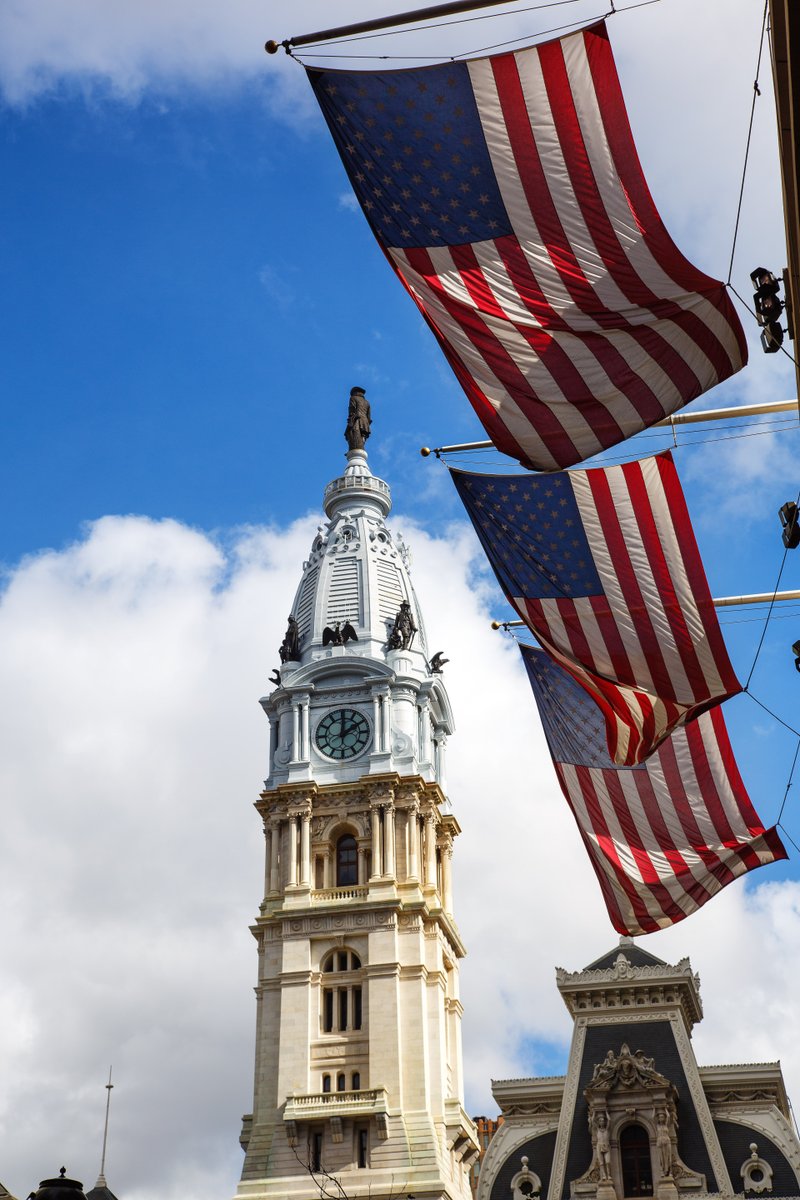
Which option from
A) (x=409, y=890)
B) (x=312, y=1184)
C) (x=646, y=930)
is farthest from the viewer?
(x=409, y=890)

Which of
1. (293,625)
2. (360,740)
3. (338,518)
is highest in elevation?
(338,518)

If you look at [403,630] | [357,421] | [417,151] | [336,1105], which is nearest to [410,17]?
[417,151]

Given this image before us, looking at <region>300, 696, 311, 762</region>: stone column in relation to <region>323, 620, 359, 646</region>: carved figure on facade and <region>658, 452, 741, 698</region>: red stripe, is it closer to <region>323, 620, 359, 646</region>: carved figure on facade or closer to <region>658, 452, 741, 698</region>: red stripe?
<region>323, 620, 359, 646</region>: carved figure on facade

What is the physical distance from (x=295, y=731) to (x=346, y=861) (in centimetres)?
770

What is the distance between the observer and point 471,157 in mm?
20172

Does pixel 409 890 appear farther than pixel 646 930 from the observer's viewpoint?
Yes

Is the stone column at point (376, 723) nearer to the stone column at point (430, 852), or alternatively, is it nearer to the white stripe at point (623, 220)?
the stone column at point (430, 852)

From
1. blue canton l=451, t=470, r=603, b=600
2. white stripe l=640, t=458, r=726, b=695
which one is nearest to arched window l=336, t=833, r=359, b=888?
blue canton l=451, t=470, r=603, b=600

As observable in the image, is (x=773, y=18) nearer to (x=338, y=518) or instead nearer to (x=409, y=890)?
(x=409, y=890)

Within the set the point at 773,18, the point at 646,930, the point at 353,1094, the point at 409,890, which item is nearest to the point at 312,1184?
the point at 353,1094

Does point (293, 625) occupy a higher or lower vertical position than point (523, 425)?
higher

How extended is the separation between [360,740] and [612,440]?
66.0m

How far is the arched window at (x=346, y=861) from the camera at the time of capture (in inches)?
3280

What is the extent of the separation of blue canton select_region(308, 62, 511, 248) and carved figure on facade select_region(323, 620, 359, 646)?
2672 inches
